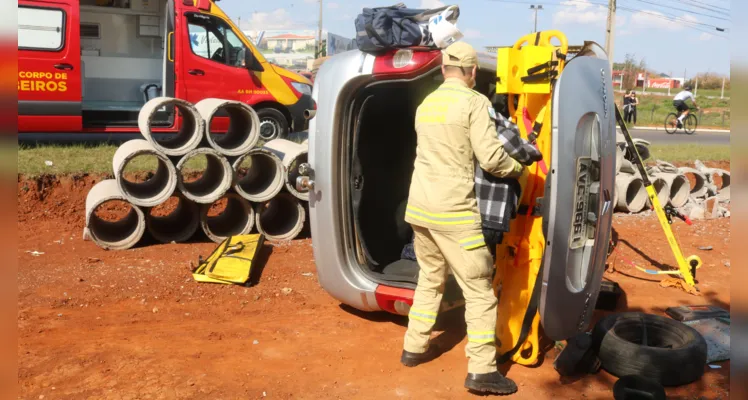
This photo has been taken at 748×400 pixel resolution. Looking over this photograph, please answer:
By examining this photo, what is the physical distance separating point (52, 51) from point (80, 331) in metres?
7.65

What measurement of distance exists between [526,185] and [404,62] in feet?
3.65

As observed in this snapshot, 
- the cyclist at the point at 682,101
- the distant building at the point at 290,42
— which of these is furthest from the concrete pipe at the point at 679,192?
the distant building at the point at 290,42

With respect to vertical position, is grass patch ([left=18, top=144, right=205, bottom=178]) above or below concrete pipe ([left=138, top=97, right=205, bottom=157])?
below

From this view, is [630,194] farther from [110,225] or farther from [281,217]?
[110,225]

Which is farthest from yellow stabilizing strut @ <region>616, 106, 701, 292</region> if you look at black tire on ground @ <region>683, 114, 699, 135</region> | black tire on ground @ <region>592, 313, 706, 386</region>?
black tire on ground @ <region>683, 114, 699, 135</region>

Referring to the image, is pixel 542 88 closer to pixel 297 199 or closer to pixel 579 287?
pixel 579 287

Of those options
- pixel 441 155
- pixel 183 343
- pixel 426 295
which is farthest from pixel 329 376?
pixel 441 155

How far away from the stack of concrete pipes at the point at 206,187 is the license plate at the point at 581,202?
3.28 m

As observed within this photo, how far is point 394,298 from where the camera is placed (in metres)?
4.94

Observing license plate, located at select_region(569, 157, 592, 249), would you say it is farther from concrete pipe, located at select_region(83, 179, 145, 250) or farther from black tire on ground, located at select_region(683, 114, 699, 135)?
black tire on ground, located at select_region(683, 114, 699, 135)

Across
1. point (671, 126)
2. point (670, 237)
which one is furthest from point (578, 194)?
point (671, 126)

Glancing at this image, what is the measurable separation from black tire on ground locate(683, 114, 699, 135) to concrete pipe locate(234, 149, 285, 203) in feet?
68.3

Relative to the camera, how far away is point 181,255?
22.6ft

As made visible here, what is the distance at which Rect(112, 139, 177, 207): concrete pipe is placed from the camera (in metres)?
6.80
